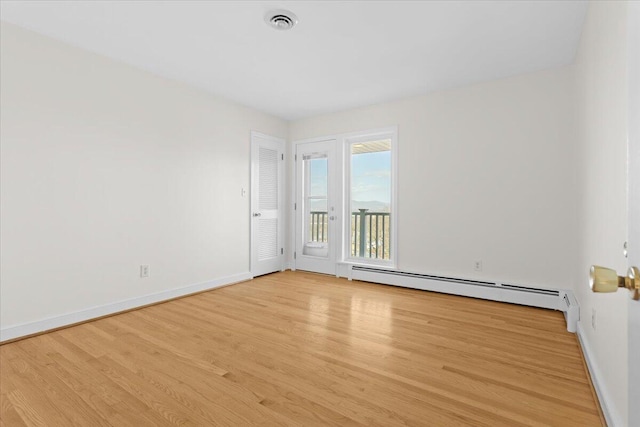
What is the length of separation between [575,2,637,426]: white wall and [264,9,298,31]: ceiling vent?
78.2 inches

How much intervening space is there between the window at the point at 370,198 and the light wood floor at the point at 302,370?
1.70 meters

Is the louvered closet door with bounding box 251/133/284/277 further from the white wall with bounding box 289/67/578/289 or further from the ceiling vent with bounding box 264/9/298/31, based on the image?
the ceiling vent with bounding box 264/9/298/31

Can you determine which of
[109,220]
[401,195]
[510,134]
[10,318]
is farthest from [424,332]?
[10,318]

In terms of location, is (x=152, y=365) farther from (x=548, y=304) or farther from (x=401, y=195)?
(x=548, y=304)

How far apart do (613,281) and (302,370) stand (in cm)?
183

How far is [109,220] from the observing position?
124 inches

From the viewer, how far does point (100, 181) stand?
3.09 metres

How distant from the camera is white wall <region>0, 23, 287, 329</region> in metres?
2.59

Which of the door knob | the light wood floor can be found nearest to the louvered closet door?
the light wood floor

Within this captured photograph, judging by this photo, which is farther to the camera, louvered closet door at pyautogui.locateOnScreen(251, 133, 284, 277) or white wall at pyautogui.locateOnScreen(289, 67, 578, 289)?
louvered closet door at pyautogui.locateOnScreen(251, 133, 284, 277)

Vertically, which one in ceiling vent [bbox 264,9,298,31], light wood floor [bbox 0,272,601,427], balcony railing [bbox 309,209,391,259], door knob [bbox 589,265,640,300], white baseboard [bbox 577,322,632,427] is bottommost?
light wood floor [bbox 0,272,601,427]

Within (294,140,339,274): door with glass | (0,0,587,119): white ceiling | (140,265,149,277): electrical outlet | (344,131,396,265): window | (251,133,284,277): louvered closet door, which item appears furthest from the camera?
(294,140,339,274): door with glass

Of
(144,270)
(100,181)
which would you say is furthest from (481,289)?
(100,181)

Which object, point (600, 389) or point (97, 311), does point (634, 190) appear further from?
point (97, 311)
